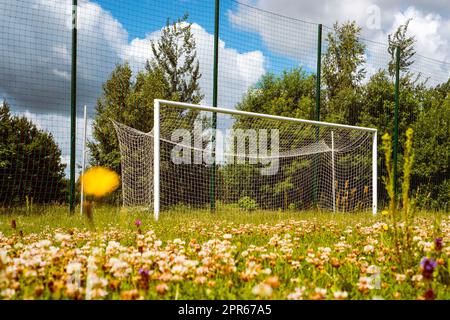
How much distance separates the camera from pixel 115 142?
12086 mm

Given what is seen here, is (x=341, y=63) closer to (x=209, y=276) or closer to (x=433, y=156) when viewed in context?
(x=433, y=156)

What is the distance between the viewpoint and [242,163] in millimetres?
7961

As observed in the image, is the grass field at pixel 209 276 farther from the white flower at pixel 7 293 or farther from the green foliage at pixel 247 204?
the green foliage at pixel 247 204

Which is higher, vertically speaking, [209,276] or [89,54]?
[89,54]

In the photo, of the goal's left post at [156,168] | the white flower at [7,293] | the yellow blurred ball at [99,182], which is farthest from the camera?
the goal's left post at [156,168]

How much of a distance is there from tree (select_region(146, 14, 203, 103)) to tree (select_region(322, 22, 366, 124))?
3433 millimetres

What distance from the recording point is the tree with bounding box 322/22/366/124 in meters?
Answer: 10.8

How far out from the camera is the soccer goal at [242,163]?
7059mm

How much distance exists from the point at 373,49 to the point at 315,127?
2.77 meters

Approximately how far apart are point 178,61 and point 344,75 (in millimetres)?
7665

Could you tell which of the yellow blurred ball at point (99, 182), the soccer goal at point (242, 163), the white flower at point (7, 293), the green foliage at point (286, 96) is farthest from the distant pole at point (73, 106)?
the yellow blurred ball at point (99, 182)

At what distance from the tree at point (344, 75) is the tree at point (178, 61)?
3.43 m

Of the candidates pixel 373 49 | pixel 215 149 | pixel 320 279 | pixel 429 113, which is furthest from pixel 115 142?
pixel 320 279

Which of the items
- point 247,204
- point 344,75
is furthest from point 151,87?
point 344,75
